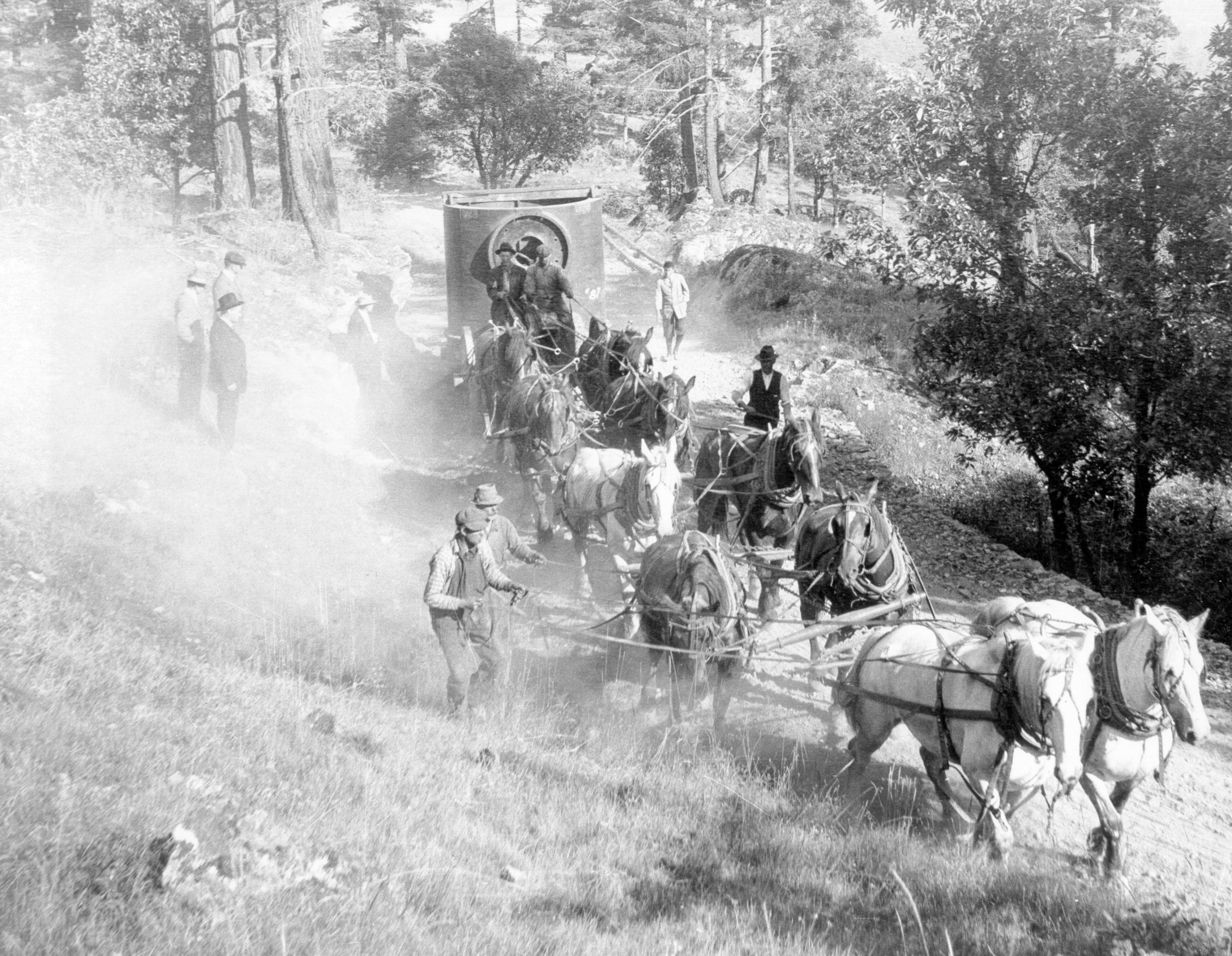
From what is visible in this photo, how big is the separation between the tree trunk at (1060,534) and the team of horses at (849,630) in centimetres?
408

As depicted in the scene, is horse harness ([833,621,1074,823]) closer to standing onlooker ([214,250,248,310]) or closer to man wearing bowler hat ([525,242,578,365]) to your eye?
standing onlooker ([214,250,248,310])

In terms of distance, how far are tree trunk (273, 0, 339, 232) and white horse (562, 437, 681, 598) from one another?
13.2 metres

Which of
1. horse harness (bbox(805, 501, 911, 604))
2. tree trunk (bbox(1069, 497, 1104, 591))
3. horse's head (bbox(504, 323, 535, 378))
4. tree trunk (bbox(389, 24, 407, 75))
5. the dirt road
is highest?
tree trunk (bbox(389, 24, 407, 75))

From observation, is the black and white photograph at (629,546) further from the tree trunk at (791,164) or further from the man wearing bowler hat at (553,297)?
the tree trunk at (791,164)

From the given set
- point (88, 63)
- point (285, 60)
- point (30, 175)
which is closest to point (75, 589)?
point (30, 175)

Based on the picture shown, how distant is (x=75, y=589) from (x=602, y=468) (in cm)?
459

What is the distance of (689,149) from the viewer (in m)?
31.9

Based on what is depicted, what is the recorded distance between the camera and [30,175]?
20266mm

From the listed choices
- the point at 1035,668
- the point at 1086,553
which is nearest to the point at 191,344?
the point at 1035,668

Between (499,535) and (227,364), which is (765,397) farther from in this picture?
(227,364)

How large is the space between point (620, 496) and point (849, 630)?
8.42 feet

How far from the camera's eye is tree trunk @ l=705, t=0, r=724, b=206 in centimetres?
2912

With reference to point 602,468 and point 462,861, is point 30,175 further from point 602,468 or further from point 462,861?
point 462,861

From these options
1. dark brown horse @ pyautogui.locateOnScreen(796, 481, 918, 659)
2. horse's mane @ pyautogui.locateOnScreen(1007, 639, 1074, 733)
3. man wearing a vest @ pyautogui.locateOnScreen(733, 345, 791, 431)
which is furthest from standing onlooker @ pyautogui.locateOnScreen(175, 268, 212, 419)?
horse's mane @ pyautogui.locateOnScreen(1007, 639, 1074, 733)
